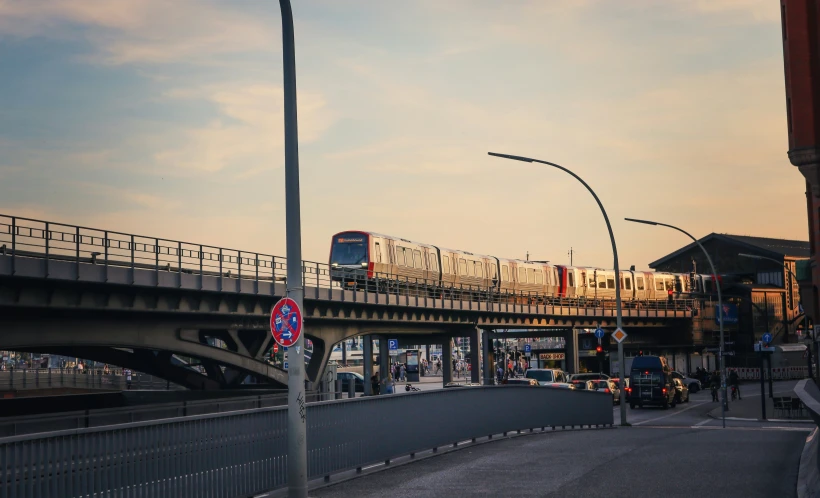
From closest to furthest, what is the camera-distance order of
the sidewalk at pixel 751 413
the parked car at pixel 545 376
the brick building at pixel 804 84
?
1. the brick building at pixel 804 84
2. the sidewalk at pixel 751 413
3. the parked car at pixel 545 376

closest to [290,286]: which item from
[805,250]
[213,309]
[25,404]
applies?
[213,309]

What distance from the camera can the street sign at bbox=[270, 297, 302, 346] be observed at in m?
13.0

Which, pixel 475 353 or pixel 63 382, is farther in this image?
pixel 63 382

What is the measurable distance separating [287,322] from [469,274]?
192 ft

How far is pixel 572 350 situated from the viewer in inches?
3169

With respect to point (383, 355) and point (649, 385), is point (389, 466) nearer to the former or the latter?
point (649, 385)

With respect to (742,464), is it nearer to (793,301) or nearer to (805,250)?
(793,301)

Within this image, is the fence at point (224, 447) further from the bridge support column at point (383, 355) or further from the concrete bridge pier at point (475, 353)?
the bridge support column at point (383, 355)

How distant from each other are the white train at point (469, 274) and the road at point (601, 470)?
25.7m

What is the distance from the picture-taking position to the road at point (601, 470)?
13.9m

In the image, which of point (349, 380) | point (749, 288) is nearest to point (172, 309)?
point (349, 380)

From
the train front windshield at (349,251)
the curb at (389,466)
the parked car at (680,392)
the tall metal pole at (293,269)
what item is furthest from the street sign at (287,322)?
the train front windshield at (349,251)

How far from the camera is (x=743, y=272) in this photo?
111 metres

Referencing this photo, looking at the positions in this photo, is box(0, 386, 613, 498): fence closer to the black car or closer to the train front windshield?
the black car
